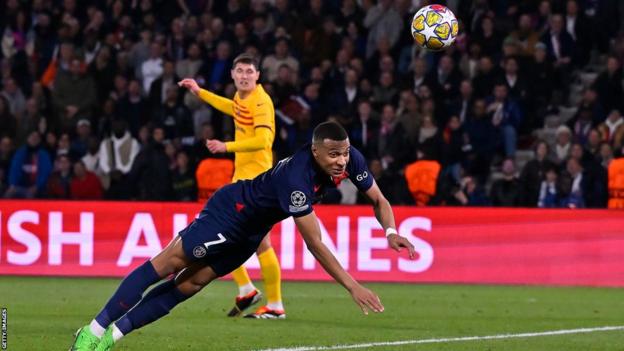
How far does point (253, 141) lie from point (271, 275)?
1277 millimetres

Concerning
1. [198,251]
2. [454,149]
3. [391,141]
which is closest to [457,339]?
[198,251]

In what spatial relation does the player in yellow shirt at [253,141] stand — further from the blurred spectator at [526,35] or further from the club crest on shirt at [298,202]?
the blurred spectator at [526,35]

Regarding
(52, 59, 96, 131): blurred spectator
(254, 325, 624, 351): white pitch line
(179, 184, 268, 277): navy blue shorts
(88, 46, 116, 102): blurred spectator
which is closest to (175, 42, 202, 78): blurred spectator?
(88, 46, 116, 102): blurred spectator

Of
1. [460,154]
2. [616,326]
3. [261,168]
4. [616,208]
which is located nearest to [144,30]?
[460,154]

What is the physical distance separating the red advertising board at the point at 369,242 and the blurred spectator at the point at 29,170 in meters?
3.90

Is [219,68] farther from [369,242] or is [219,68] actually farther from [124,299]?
[124,299]

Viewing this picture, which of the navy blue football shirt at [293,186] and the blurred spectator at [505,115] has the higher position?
the navy blue football shirt at [293,186]

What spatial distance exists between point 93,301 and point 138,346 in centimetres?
400

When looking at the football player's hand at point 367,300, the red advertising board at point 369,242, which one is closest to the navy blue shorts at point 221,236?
the football player's hand at point 367,300

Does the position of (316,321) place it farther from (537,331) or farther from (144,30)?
(144,30)

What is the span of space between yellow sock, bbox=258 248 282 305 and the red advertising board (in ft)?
14.7

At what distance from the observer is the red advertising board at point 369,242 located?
17047 mm

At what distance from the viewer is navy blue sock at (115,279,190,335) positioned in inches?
348

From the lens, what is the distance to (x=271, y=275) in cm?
1242
